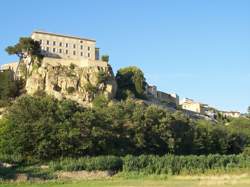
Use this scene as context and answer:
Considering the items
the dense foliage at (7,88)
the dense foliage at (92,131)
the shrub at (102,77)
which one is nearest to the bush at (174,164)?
the dense foliage at (92,131)

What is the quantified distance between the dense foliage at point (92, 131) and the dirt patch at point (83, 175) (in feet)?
41.8

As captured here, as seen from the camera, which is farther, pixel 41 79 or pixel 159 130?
pixel 41 79

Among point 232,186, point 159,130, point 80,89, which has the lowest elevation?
point 232,186

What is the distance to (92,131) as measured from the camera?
70562 millimetres

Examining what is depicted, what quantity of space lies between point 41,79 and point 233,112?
10778cm

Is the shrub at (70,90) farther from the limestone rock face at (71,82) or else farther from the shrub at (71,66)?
the shrub at (71,66)

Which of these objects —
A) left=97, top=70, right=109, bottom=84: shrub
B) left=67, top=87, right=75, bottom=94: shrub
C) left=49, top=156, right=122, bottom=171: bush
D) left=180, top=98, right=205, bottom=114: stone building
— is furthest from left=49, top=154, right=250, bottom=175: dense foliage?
left=180, top=98, right=205, bottom=114: stone building

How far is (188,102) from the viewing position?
171875 mm

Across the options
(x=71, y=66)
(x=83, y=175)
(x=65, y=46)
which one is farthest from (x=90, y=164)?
(x=65, y=46)

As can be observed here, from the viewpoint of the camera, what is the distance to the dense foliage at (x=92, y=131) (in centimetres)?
6656

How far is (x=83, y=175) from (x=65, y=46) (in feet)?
287

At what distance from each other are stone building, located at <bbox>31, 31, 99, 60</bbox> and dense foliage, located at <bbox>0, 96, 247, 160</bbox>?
165 feet

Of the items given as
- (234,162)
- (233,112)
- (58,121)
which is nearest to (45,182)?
(58,121)

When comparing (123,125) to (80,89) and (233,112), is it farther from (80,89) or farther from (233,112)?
(233,112)
